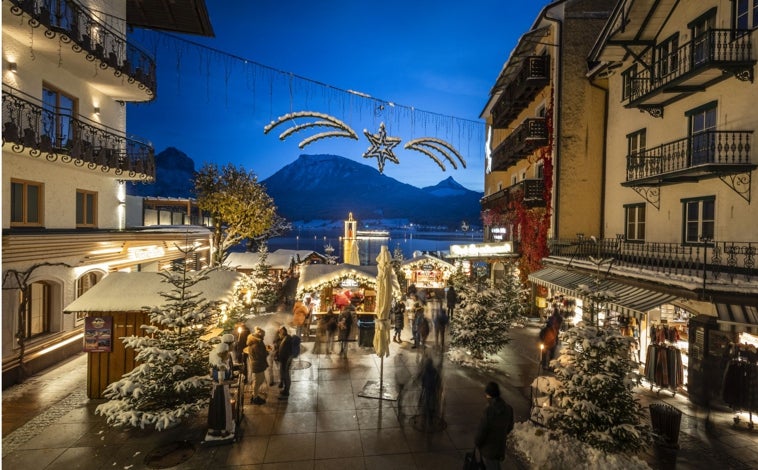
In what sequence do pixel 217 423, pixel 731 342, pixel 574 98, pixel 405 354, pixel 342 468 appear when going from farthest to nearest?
pixel 574 98 → pixel 405 354 → pixel 731 342 → pixel 217 423 → pixel 342 468

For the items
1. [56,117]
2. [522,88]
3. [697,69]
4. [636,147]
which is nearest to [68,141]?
[56,117]

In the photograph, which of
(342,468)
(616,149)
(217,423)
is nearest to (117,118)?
(217,423)

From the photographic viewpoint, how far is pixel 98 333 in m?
10.9

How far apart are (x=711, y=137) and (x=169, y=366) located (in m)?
17.3

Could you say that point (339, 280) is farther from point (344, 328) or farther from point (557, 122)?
point (557, 122)

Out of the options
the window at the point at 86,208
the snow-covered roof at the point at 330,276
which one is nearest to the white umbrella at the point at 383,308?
the snow-covered roof at the point at 330,276

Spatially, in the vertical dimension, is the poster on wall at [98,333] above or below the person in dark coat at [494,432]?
above

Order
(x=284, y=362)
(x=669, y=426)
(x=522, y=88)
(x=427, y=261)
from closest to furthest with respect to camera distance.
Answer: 1. (x=669, y=426)
2. (x=284, y=362)
3. (x=522, y=88)
4. (x=427, y=261)

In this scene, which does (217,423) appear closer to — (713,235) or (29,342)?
(29,342)

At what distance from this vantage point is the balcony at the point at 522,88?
2222 cm

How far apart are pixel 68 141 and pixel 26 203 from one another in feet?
8.15

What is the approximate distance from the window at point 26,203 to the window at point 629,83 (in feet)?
73.1

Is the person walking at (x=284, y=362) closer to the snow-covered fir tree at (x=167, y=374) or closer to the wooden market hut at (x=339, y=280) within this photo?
the snow-covered fir tree at (x=167, y=374)

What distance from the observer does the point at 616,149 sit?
1920 cm
